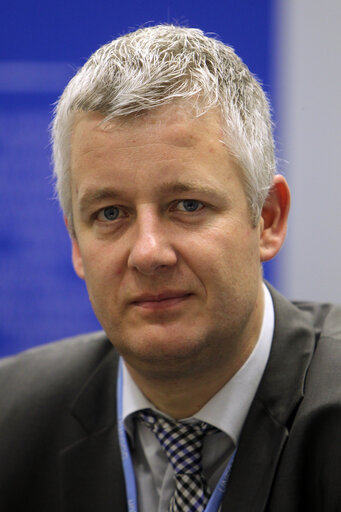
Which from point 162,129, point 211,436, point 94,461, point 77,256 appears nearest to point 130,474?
point 94,461

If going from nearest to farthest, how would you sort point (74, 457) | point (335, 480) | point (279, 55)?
point (335, 480), point (74, 457), point (279, 55)

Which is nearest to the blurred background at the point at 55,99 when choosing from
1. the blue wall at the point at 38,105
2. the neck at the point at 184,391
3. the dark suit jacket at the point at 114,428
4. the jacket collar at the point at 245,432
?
the blue wall at the point at 38,105

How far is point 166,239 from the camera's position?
4.27 feet

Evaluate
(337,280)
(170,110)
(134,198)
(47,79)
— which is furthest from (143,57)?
(337,280)

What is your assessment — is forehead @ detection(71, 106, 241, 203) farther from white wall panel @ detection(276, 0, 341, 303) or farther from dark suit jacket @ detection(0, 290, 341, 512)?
white wall panel @ detection(276, 0, 341, 303)

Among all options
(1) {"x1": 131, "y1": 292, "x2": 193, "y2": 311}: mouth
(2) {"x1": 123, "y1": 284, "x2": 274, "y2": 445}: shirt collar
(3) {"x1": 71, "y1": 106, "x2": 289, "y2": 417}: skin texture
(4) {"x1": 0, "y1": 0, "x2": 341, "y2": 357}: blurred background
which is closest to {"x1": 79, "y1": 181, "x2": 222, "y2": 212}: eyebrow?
(3) {"x1": 71, "y1": 106, "x2": 289, "y2": 417}: skin texture

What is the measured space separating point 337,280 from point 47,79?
52.6 inches

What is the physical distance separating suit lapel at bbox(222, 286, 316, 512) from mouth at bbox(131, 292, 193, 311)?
0.28m

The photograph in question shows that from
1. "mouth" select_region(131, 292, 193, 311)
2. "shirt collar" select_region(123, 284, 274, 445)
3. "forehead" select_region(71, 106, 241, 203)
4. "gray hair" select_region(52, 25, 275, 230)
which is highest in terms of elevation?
"gray hair" select_region(52, 25, 275, 230)

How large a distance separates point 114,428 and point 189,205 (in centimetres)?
56

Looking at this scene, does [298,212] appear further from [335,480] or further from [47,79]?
[335,480]

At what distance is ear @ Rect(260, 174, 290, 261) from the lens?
4.94 ft

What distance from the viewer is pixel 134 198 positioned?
4.33 ft

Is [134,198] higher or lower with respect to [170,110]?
lower
